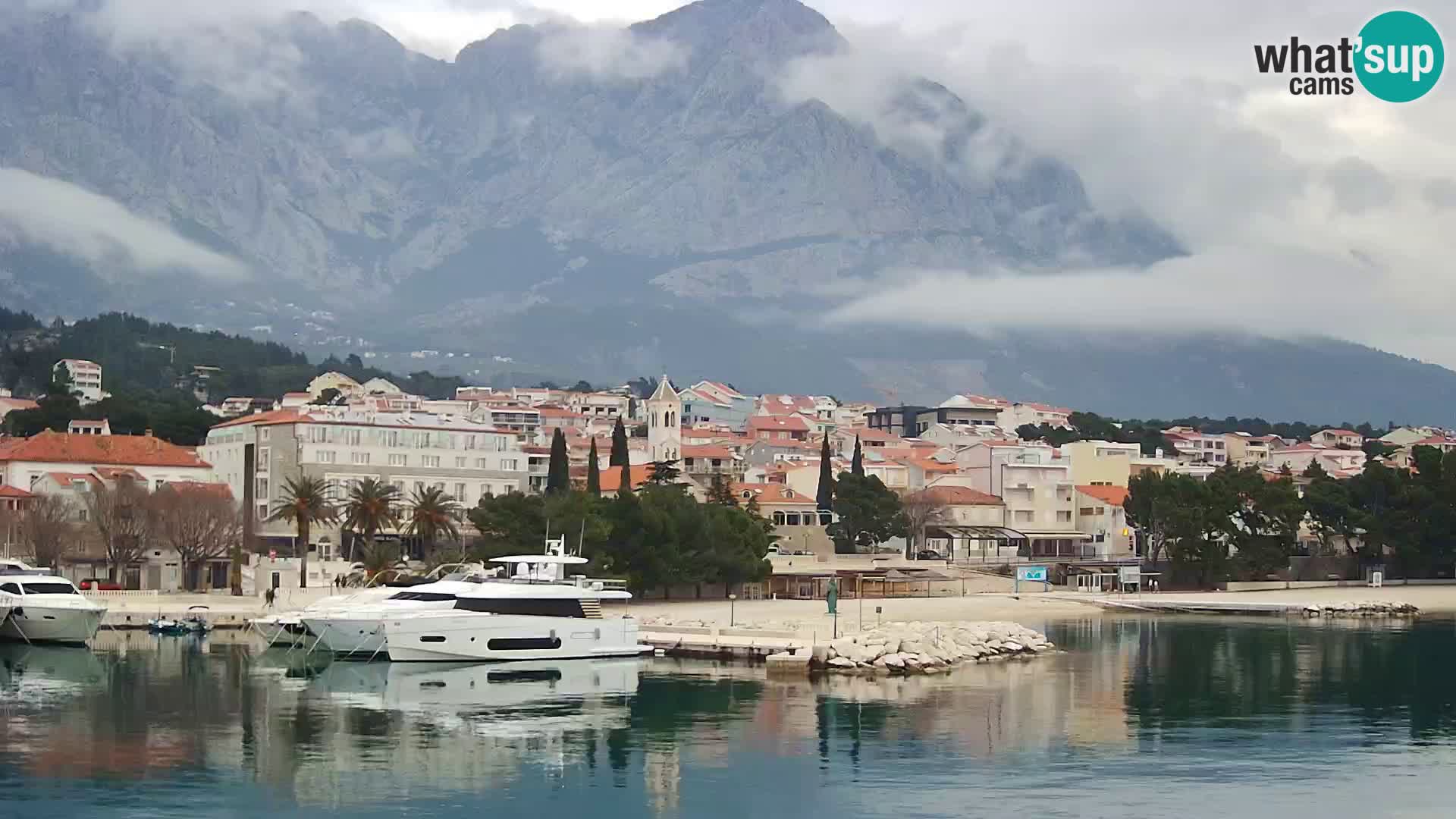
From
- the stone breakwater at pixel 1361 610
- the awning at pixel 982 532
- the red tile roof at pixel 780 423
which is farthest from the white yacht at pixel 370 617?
the red tile roof at pixel 780 423

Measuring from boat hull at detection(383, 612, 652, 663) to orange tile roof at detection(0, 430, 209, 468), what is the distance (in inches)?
2012

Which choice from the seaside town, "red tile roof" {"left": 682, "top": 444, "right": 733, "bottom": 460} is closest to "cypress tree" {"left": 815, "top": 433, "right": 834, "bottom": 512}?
the seaside town

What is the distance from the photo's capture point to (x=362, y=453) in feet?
347

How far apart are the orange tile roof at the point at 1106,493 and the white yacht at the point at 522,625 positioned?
66.5 m

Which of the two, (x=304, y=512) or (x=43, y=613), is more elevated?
(x=304, y=512)

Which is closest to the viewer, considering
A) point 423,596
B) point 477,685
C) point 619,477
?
point 477,685

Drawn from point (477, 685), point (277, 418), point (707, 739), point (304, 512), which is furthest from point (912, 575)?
point (707, 739)

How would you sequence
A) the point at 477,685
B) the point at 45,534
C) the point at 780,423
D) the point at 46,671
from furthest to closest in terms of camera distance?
the point at 780,423, the point at 45,534, the point at 46,671, the point at 477,685

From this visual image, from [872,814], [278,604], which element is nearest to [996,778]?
[872,814]

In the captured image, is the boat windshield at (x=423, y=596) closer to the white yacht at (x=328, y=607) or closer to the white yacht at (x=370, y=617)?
the white yacht at (x=370, y=617)

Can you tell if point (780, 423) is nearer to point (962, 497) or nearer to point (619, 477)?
point (962, 497)

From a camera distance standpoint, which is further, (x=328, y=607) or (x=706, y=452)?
(x=706, y=452)

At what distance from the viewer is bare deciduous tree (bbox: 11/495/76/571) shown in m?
80.4

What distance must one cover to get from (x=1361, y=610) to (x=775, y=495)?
35.4 meters
